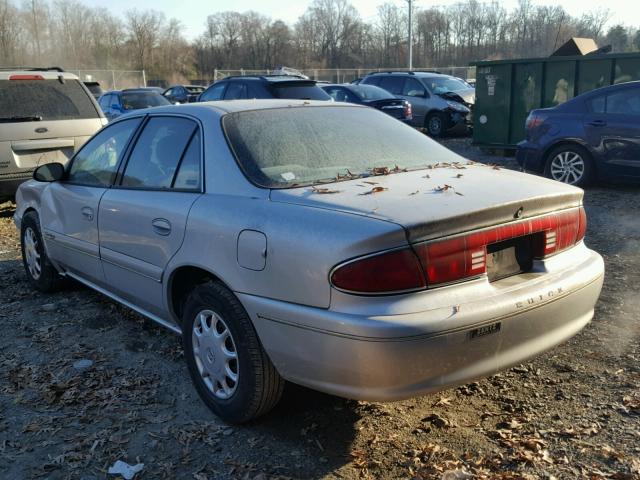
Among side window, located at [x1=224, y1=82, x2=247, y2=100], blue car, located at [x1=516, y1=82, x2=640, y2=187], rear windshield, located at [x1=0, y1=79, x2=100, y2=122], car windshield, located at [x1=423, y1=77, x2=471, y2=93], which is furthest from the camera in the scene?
car windshield, located at [x1=423, y1=77, x2=471, y2=93]

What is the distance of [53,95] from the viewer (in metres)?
7.82

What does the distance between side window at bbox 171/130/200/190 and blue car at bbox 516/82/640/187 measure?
6.66m

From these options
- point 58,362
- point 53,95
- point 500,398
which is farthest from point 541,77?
point 58,362

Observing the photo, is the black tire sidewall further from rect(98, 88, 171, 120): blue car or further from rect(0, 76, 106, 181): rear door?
rect(98, 88, 171, 120): blue car

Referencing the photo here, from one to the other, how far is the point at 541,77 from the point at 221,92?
5.95m

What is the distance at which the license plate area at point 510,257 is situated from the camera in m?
2.83

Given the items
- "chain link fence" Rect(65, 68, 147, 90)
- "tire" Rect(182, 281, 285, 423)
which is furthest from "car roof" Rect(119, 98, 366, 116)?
"chain link fence" Rect(65, 68, 147, 90)

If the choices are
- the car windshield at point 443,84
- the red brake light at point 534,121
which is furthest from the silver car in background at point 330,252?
the car windshield at point 443,84

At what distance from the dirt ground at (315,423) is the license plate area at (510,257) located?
819 millimetres

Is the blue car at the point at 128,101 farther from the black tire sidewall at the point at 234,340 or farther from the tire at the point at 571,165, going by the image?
the black tire sidewall at the point at 234,340

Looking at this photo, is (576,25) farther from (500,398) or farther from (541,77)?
(500,398)

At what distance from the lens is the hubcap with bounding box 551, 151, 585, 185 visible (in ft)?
29.0

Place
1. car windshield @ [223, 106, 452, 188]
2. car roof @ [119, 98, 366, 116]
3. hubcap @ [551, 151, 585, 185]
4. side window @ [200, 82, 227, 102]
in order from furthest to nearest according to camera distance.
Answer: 1. side window @ [200, 82, 227, 102]
2. hubcap @ [551, 151, 585, 185]
3. car roof @ [119, 98, 366, 116]
4. car windshield @ [223, 106, 452, 188]

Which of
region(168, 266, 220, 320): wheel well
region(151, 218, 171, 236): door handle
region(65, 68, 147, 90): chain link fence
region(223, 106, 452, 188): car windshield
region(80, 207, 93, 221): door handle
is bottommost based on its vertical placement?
region(168, 266, 220, 320): wheel well
